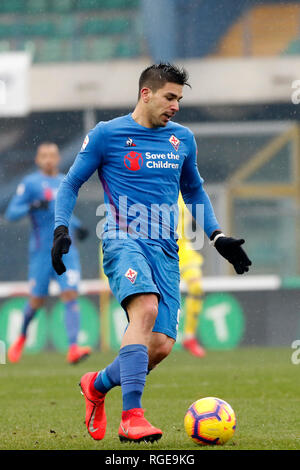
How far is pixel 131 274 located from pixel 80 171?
0.57 meters

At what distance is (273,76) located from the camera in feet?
36.9

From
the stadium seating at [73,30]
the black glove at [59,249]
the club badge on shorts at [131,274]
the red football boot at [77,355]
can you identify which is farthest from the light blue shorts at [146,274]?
the stadium seating at [73,30]

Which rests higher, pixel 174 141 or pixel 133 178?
pixel 174 141

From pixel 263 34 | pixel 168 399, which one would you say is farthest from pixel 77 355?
pixel 263 34

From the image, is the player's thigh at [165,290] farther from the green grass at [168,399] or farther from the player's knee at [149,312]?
the green grass at [168,399]

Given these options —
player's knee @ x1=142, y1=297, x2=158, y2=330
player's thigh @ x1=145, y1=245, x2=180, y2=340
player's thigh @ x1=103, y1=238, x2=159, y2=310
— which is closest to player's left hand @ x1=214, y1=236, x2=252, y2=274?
player's thigh @ x1=145, y1=245, x2=180, y2=340

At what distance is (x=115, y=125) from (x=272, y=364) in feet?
14.5

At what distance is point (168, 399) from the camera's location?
225 inches

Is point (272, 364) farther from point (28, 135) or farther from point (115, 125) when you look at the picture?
point (115, 125)

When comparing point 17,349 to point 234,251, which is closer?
point 234,251

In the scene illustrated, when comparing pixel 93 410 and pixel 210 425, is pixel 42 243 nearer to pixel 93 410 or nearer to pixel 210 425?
pixel 93 410

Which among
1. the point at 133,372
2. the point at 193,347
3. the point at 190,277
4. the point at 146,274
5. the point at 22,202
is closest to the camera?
the point at 133,372

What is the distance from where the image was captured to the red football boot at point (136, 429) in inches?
146

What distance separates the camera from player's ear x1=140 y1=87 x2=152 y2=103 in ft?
13.9
